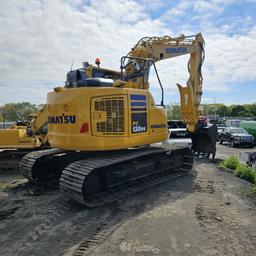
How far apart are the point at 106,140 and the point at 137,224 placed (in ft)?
6.77

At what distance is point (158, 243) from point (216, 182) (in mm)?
4097

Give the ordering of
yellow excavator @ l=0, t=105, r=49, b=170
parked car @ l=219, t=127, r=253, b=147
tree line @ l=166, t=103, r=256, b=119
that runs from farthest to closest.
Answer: tree line @ l=166, t=103, r=256, b=119 → parked car @ l=219, t=127, r=253, b=147 → yellow excavator @ l=0, t=105, r=49, b=170

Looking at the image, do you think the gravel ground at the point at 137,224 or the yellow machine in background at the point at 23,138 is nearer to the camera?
the gravel ground at the point at 137,224

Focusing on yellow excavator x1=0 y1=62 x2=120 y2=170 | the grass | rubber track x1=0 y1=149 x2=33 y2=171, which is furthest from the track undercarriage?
rubber track x1=0 y1=149 x2=33 y2=171

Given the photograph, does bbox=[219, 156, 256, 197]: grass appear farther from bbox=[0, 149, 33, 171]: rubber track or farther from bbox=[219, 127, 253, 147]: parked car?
bbox=[219, 127, 253, 147]: parked car

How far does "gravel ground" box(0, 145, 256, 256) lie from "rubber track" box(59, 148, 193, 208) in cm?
18

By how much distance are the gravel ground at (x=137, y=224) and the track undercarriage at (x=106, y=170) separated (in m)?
0.35

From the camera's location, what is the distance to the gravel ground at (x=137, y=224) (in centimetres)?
429

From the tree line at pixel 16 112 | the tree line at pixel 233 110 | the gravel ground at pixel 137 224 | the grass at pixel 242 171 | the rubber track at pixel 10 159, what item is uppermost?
the tree line at pixel 233 110

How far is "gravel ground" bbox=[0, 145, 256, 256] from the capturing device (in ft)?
14.1

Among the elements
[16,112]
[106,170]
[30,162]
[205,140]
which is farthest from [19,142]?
[205,140]

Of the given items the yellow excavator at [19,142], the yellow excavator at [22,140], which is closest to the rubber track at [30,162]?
the yellow excavator at [22,140]

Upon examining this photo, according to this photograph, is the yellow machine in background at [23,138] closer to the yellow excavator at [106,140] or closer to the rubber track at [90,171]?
the yellow excavator at [106,140]

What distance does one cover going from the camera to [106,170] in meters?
6.57
